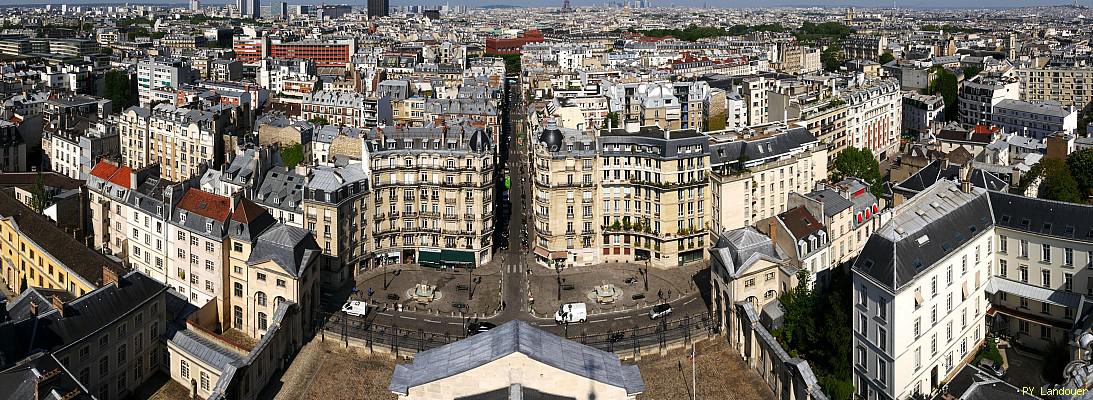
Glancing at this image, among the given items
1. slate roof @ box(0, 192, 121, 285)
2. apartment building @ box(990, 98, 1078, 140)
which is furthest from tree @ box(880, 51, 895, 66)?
Result: slate roof @ box(0, 192, 121, 285)

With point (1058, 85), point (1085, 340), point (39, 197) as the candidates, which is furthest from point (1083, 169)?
point (39, 197)

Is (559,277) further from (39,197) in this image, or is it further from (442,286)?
(39,197)

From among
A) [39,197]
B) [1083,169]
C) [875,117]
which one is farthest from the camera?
[875,117]

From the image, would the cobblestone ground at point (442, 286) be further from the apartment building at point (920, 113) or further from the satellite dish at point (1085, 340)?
the apartment building at point (920, 113)

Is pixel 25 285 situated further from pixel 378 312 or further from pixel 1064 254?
pixel 1064 254

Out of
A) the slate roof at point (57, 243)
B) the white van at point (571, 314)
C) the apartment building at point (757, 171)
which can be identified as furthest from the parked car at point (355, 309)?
the apartment building at point (757, 171)

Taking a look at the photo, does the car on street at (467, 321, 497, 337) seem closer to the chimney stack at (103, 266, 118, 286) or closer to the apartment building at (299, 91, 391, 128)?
the chimney stack at (103, 266, 118, 286)

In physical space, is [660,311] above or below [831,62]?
below
